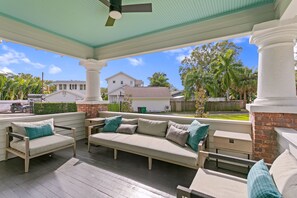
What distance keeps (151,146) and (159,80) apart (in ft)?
76.1

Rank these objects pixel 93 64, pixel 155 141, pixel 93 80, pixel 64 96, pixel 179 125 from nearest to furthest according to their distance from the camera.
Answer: pixel 155 141 < pixel 179 125 < pixel 93 64 < pixel 93 80 < pixel 64 96

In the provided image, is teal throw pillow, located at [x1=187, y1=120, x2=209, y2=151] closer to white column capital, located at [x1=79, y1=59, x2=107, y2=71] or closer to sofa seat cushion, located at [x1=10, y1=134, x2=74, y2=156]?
sofa seat cushion, located at [x1=10, y1=134, x2=74, y2=156]

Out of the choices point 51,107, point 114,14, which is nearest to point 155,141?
point 114,14

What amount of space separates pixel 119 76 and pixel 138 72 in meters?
9.93

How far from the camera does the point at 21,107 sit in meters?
12.3

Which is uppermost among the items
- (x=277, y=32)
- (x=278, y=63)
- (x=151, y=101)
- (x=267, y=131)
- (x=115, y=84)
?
(x=115, y=84)

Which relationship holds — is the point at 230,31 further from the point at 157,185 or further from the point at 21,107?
the point at 21,107

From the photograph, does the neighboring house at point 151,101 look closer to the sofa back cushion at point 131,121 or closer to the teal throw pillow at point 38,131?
the sofa back cushion at point 131,121

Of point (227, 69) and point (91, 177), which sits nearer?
point (91, 177)

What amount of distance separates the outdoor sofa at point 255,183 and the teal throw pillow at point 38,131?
3169 millimetres

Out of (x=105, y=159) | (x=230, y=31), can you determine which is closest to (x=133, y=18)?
(x=230, y=31)

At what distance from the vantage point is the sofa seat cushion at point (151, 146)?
7.47 ft

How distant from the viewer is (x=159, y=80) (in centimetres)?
2538

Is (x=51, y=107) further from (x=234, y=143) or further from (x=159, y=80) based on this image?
(x=159, y=80)
